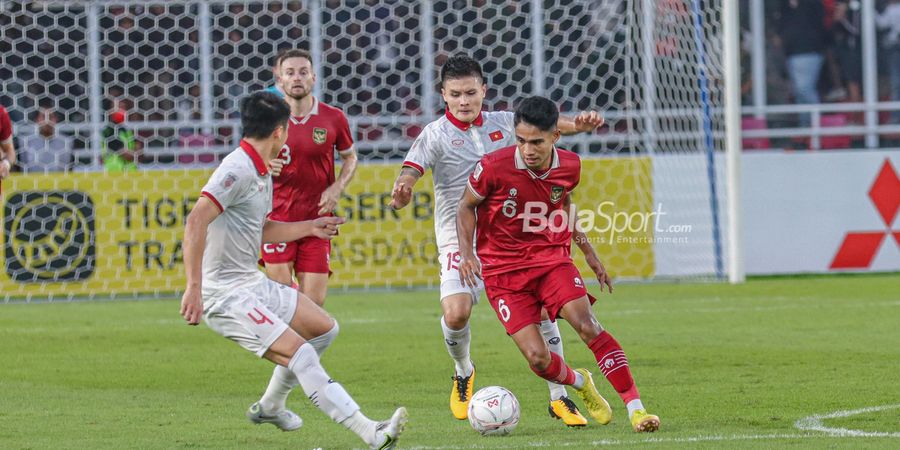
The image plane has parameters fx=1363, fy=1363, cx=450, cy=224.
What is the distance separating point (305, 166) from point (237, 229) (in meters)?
2.89

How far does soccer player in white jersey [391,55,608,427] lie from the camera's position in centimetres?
738

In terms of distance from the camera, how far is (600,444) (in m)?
5.96

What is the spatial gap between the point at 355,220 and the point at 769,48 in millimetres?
7221

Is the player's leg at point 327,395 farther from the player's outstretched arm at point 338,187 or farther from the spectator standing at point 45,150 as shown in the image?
the spectator standing at point 45,150

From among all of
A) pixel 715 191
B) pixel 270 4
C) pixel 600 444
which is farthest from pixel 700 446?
pixel 270 4

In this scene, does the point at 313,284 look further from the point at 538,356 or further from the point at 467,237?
the point at 538,356

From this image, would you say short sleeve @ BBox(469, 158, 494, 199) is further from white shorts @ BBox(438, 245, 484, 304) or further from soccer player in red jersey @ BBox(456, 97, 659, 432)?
white shorts @ BBox(438, 245, 484, 304)

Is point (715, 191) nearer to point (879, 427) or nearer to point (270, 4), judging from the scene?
point (270, 4)

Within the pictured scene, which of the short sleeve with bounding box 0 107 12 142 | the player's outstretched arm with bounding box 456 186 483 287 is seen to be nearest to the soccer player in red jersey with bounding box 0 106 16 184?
the short sleeve with bounding box 0 107 12 142

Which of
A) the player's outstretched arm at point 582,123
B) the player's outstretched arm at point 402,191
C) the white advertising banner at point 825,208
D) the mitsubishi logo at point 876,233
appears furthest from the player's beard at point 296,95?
the mitsubishi logo at point 876,233

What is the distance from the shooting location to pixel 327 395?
18.7ft

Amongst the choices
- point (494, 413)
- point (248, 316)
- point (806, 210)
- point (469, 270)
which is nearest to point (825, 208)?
Answer: point (806, 210)

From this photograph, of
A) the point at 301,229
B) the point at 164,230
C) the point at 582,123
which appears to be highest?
the point at 582,123

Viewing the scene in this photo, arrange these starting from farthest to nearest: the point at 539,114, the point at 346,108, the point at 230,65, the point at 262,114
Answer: the point at 346,108
the point at 230,65
the point at 539,114
the point at 262,114
